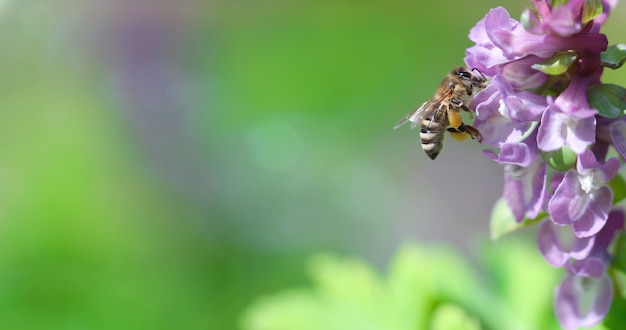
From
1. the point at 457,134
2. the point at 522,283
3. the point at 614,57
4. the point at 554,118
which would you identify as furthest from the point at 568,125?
the point at 522,283

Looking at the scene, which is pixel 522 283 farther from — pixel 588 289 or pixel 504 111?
pixel 504 111

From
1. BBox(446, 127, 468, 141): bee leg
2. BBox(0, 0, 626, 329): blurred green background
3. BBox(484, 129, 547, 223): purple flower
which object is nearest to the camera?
BBox(484, 129, 547, 223): purple flower

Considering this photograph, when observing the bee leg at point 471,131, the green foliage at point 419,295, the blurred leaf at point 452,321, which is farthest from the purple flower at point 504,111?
the green foliage at point 419,295

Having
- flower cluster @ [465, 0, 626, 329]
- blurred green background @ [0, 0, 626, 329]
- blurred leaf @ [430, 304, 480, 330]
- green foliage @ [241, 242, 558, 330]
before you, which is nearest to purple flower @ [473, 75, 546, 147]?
flower cluster @ [465, 0, 626, 329]

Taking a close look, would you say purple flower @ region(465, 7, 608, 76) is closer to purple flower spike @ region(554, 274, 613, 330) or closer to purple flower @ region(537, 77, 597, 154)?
purple flower @ region(537, 77, 597, 154)

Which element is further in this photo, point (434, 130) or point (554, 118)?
point (434, 130)

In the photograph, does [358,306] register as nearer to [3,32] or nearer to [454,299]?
[454,299]

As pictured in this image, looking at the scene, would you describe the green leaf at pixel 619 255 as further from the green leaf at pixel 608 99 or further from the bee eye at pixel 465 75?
the bee eye at pixel 465 75
